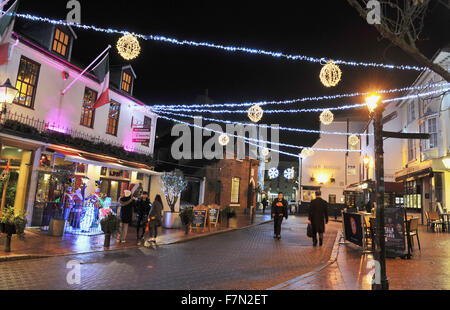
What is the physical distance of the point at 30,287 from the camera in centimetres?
542

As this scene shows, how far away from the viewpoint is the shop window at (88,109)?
52.9 feet

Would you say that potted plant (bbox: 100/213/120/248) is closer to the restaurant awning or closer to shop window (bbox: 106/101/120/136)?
the restaurant awning

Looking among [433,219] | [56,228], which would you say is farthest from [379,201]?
[433,219]

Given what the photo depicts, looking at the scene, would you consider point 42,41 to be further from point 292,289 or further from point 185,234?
point 292,289

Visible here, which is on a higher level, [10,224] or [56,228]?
[10,224]

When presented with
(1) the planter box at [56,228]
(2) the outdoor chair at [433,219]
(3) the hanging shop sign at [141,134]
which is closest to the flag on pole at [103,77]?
(3) the hanging shop sign at [141,134]

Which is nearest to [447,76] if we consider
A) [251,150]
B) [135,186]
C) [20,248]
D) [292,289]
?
[292,289]

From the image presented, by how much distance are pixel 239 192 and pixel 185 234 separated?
17.7m

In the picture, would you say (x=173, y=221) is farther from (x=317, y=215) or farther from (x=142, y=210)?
(x=317, y=215)

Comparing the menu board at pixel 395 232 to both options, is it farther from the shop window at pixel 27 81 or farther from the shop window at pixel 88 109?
the shop window at pixel 88 109

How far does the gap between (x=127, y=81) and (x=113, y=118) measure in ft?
8.61

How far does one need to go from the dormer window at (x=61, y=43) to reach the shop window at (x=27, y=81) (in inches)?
57.1

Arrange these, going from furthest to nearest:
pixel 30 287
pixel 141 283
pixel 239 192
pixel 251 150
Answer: pixel 251 150, pixel 239 192, pixel 141 283, pixel 30 287

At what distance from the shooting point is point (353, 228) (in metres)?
10.9
